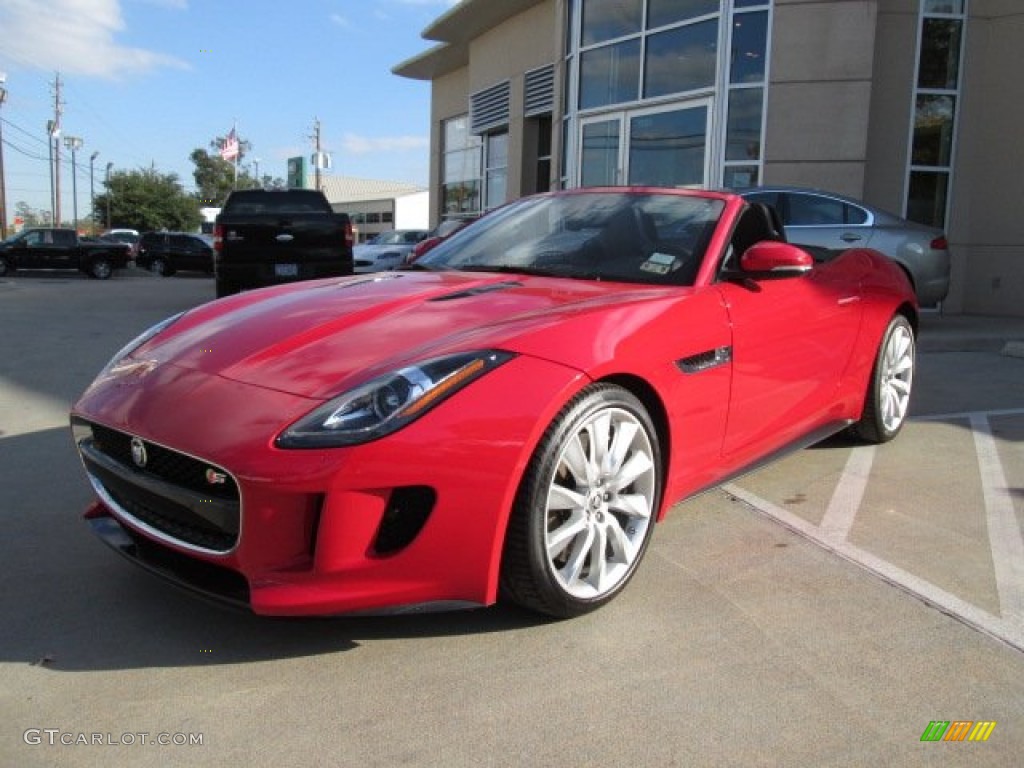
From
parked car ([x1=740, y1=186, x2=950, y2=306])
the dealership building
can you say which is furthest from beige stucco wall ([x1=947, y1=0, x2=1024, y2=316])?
parked car ([x1=740, y1=186, x2=950, y2=306])

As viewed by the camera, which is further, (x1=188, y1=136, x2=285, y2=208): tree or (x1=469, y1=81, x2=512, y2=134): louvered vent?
(x1=188, y1=136, x2=285, y2=208): tree

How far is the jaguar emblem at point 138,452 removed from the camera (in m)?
2.55

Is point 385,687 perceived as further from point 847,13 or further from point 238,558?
point 847,13

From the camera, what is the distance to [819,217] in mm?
9375

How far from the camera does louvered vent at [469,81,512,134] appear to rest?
837 inches

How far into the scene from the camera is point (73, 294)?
16.8m

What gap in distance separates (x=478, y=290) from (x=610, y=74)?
469 inches

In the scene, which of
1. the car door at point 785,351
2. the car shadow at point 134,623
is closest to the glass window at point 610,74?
the car door at point 785,351

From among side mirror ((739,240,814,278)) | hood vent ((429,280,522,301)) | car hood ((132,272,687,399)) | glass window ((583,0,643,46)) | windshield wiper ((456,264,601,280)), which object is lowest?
car hood ((132,272,687,399))

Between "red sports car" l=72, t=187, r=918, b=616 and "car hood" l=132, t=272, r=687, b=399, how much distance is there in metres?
0.01

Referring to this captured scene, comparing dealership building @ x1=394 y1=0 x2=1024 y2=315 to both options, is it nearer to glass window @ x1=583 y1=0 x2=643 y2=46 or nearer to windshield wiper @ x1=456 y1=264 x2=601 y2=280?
glass window @ x1=583 y1=0 x2=643 y2=46

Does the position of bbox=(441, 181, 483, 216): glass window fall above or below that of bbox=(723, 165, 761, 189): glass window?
above

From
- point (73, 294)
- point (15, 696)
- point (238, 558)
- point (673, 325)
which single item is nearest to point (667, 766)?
point (238, 558)

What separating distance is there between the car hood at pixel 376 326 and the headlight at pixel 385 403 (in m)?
0.06
